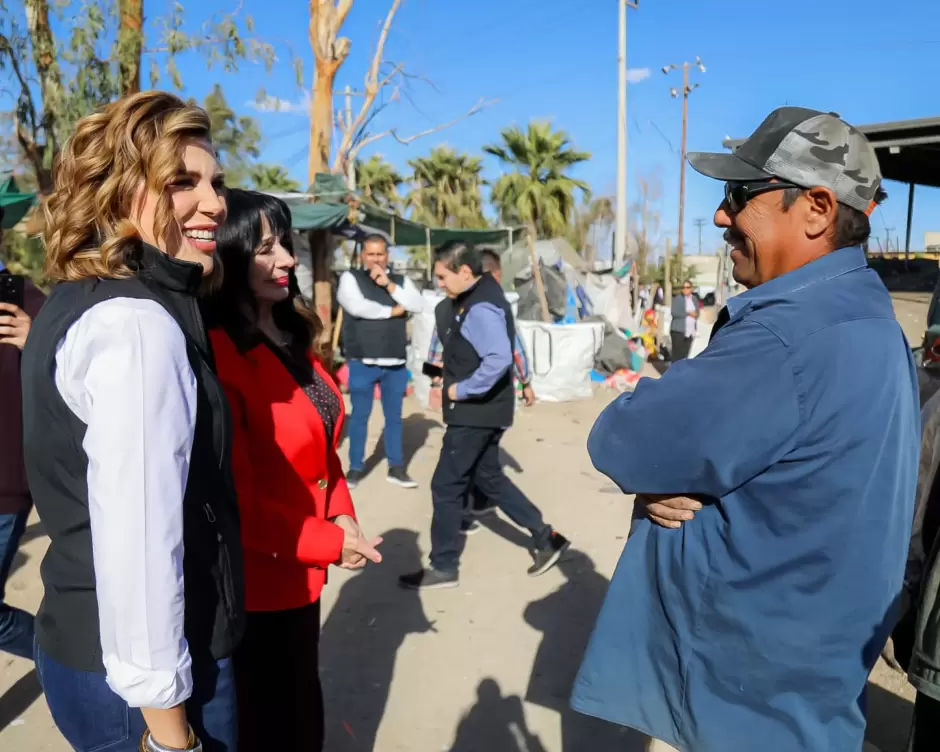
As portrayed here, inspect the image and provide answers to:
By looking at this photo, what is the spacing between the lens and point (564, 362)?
10.6m

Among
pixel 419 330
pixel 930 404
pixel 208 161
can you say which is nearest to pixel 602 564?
pixel 930 404

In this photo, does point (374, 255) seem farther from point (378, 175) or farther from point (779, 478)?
point (378, 175)

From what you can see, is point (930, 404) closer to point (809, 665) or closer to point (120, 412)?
point (809, 665)

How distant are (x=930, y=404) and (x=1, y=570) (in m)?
3.39

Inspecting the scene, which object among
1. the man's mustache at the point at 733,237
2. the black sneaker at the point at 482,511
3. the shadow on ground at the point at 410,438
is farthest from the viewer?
the shadow on ground at the point at 410,438

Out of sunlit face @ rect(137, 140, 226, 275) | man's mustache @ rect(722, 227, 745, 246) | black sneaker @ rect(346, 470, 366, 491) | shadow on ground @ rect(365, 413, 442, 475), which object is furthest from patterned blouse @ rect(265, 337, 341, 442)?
shadow on ground @ rect(365, 413, 442, 475)

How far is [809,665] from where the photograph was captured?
1535mm

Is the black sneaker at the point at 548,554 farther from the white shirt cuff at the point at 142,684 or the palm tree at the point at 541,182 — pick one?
the palm tree at the point at 541,182

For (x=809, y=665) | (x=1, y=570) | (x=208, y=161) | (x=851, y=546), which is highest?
(x=208, y=161)

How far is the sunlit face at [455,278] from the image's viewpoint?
4.55 meters

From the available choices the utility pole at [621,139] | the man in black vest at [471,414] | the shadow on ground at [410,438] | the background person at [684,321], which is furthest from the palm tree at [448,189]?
the man in black vest at [471,414]

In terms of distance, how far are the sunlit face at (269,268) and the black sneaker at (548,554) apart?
112 inches

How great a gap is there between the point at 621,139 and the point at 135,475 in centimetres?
2063

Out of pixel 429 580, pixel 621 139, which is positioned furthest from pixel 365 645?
pixel 621 139
